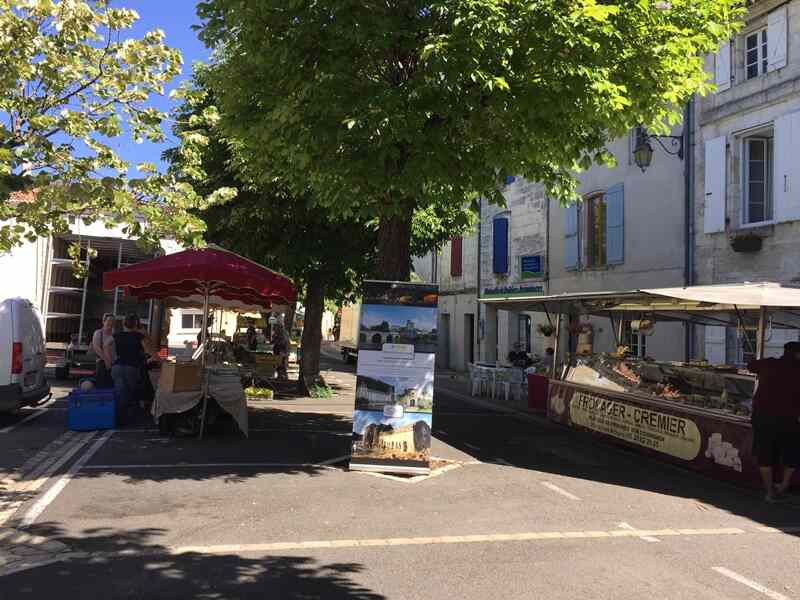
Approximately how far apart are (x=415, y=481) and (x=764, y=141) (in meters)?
10.7

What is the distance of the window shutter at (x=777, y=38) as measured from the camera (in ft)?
41.2

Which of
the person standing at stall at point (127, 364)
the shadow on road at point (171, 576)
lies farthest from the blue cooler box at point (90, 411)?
the shadow on road at point (171, 576)

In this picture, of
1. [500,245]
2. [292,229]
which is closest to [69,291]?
[292,229]

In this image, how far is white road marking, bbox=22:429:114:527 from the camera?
5.66 meters

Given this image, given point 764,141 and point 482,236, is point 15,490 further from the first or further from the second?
point 482,236

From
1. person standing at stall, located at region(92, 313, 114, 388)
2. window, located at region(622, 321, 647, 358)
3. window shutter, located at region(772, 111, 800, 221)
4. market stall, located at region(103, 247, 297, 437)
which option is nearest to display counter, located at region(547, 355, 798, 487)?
window shutter, located at region(772, 111, 800, 221)

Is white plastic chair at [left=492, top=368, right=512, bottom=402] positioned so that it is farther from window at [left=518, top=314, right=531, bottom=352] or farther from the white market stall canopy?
window at [left=518, top=314, right=531, bottom=352]

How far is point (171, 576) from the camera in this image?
4.46 m

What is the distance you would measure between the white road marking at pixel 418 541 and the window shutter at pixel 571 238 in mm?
13336

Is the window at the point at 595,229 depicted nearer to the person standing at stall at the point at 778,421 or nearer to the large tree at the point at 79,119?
the person standing at stall at the point at 778,421

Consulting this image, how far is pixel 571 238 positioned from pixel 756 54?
6648mm

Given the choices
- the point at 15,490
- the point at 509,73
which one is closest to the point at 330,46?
the point at 509,73

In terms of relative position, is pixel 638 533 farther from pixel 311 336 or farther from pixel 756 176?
pixel 311 336

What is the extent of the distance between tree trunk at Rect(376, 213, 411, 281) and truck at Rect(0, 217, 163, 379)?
8252 mm
